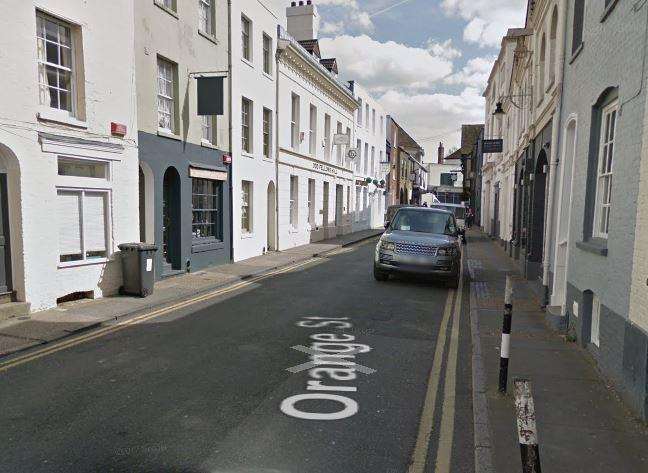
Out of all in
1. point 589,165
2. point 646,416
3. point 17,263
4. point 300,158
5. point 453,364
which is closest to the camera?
point 646,416

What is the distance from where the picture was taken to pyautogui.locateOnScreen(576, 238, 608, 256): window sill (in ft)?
19.5

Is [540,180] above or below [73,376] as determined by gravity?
above

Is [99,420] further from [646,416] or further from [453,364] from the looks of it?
[646,416]

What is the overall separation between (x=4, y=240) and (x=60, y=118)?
241cm

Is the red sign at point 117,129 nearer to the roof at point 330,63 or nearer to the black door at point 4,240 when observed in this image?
the black door at point 4,240

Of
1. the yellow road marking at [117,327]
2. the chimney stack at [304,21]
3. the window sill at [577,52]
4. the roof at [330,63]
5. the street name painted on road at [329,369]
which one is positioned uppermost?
the chimney stack at [304,21]

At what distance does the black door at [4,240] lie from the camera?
8.22 metres

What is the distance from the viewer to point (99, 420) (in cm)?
458

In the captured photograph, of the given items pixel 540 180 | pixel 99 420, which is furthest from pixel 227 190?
pixel 99 420

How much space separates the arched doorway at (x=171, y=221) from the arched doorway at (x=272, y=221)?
21.2 feet

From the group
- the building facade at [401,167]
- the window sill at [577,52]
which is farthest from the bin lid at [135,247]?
the building facade at [401,167]

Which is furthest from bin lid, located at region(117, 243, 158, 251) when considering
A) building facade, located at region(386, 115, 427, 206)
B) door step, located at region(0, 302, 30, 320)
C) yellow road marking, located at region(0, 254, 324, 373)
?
building facade, located at region(386, 115, 427, 206)

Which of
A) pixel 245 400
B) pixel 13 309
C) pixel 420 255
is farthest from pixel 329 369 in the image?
pixel 420 255

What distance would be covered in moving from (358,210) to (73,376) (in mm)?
29129
